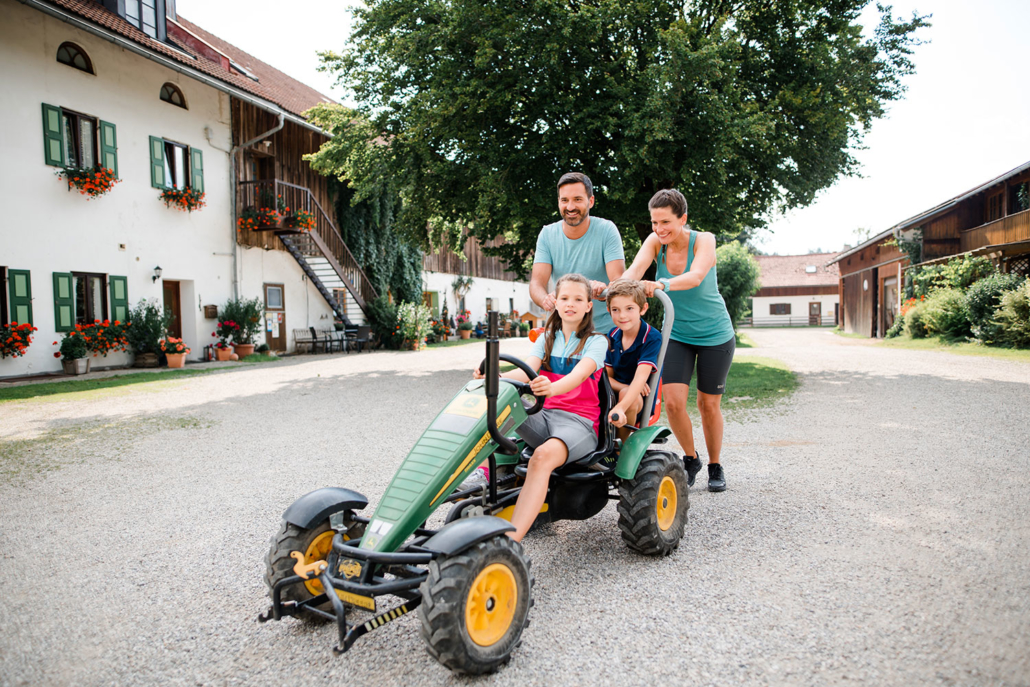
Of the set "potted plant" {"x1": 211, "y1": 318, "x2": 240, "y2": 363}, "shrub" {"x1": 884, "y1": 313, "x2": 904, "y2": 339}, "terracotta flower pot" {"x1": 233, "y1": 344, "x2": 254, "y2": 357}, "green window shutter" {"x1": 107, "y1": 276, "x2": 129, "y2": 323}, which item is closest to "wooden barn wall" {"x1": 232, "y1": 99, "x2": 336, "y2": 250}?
"potted plant" {"x1": 211, "y1": 318, "x2": 240, "y2": 363}

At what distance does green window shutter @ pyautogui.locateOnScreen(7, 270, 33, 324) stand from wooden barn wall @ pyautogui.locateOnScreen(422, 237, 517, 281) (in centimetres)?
1545

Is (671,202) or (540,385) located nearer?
(540,385)

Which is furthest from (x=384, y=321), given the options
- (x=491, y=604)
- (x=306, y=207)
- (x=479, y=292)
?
(x=491, y=604)

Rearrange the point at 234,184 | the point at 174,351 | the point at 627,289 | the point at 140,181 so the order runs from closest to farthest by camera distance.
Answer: the point at 627,289, the point at 174,351, the point at 140,181, the point at 234,184

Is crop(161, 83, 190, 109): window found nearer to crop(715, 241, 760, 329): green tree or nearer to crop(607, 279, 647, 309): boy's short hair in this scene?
crop(607, 279, 647, 309): boy's short hair

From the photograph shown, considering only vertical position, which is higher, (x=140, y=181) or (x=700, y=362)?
(x=140, y=181)

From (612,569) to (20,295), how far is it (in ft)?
44.1

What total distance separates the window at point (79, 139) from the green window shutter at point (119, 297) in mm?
2431

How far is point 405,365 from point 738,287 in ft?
61.4

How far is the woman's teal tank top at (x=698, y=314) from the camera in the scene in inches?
165

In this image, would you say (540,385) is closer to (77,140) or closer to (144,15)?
(77,140)

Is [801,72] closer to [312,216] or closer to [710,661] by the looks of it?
[710,661]

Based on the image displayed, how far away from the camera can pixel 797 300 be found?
55000 mm

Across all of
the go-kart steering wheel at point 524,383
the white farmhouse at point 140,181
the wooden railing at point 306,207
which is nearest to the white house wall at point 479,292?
the wooden railing at point 306,207
